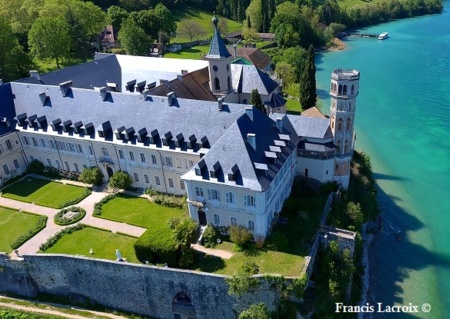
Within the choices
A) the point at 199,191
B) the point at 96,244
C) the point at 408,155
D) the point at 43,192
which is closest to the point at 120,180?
the point at 96,244

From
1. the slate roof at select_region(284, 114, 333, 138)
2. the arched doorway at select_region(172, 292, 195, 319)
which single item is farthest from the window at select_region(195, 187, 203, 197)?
the slate roof at select_region(284, 114, 333, 138)

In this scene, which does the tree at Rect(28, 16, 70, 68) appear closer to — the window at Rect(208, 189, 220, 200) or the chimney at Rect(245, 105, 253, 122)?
the chimney at Rect(245, 105, 253, 122)

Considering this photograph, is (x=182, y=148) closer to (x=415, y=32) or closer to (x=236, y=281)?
(x=236, y=281)

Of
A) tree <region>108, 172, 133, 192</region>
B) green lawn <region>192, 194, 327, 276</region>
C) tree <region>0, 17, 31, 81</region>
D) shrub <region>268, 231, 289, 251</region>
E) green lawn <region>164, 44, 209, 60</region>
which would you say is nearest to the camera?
green lawn <region>192, 194, 327, 276</region>

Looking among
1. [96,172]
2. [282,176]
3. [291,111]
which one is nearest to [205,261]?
[282,176]

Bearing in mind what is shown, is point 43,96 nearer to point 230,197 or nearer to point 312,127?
point 230,197

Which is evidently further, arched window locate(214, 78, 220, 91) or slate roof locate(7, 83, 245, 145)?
arched window locate(214, 78, 220, 91)

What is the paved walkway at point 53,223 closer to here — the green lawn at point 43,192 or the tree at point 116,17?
the green lawn at point 43,192
